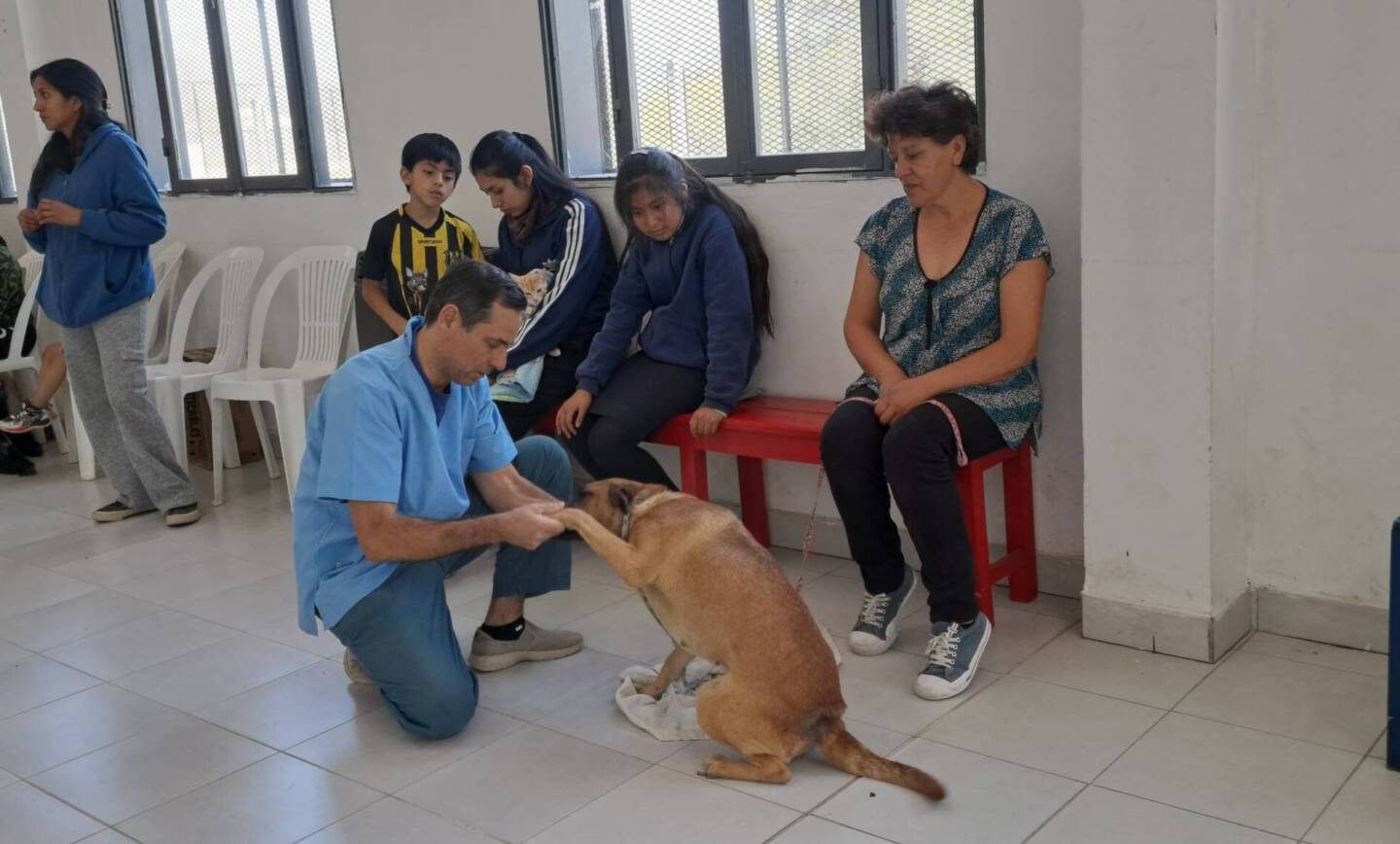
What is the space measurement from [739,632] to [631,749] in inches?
18.8

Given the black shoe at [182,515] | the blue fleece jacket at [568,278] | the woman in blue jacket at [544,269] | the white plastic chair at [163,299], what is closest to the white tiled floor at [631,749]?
the woman in blue jacket at [544,269]

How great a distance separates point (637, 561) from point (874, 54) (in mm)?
1810

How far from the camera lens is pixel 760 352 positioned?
4055 millimetres

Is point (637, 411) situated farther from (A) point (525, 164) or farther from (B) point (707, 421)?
(A) point (525, 164)

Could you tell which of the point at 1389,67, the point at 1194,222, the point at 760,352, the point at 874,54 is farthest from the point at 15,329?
the point at 1389,67

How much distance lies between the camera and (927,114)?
10.1 ft

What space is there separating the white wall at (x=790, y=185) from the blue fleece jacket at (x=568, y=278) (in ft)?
0.90

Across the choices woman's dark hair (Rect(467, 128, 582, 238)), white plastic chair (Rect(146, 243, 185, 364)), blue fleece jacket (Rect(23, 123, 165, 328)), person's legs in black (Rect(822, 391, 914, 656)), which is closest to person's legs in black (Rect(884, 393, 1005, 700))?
person's legs in black (Rect(822, 391, 914, 656))

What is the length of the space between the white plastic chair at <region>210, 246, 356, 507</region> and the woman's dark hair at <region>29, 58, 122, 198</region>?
3.13 ft

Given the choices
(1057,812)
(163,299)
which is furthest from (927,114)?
(163,299)

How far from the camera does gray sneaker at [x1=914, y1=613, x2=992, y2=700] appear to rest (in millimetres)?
→ 2945

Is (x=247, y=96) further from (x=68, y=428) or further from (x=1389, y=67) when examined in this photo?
(x=1389, y=67)

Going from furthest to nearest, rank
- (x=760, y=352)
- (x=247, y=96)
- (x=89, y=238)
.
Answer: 1. (x=247, y=96)
2. (x=89, y=238)
3. (x=760, y=352)

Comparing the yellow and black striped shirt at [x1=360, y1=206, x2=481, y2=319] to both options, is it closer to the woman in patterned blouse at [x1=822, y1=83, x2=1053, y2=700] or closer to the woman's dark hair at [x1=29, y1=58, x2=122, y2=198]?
the woman's dark hair at [x1=29, y1=58, x2=122, y2=198]
